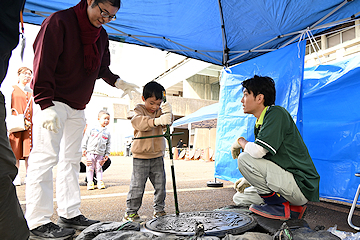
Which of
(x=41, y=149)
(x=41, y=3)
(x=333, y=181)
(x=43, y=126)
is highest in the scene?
(x=41, y=3)

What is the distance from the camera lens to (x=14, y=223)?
3.11 ft

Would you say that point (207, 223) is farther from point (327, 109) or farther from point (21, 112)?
point (21, 112)

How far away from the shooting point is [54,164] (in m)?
1.76

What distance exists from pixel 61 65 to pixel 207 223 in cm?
153

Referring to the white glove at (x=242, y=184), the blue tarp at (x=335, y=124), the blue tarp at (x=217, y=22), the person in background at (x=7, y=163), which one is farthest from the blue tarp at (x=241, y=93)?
the person in background at (x=7, y=163)

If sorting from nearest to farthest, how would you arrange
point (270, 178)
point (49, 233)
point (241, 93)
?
point (49, 233) < point (270, 178) < point (241, 93)

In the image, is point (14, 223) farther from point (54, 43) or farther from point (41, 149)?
point (54, 43)

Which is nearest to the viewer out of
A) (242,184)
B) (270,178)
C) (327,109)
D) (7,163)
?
(7,163)

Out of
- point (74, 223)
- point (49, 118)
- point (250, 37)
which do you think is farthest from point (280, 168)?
point (250, 37)

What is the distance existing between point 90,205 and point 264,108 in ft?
7.29

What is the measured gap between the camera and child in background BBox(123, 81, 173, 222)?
7.47 ft

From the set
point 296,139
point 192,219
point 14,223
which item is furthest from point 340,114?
point 14,223

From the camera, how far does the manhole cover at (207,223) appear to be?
1.60 metres

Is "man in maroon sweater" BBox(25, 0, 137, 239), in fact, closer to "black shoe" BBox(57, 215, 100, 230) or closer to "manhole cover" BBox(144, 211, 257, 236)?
"black shoe" BBox(57, 215, 100, 230)
